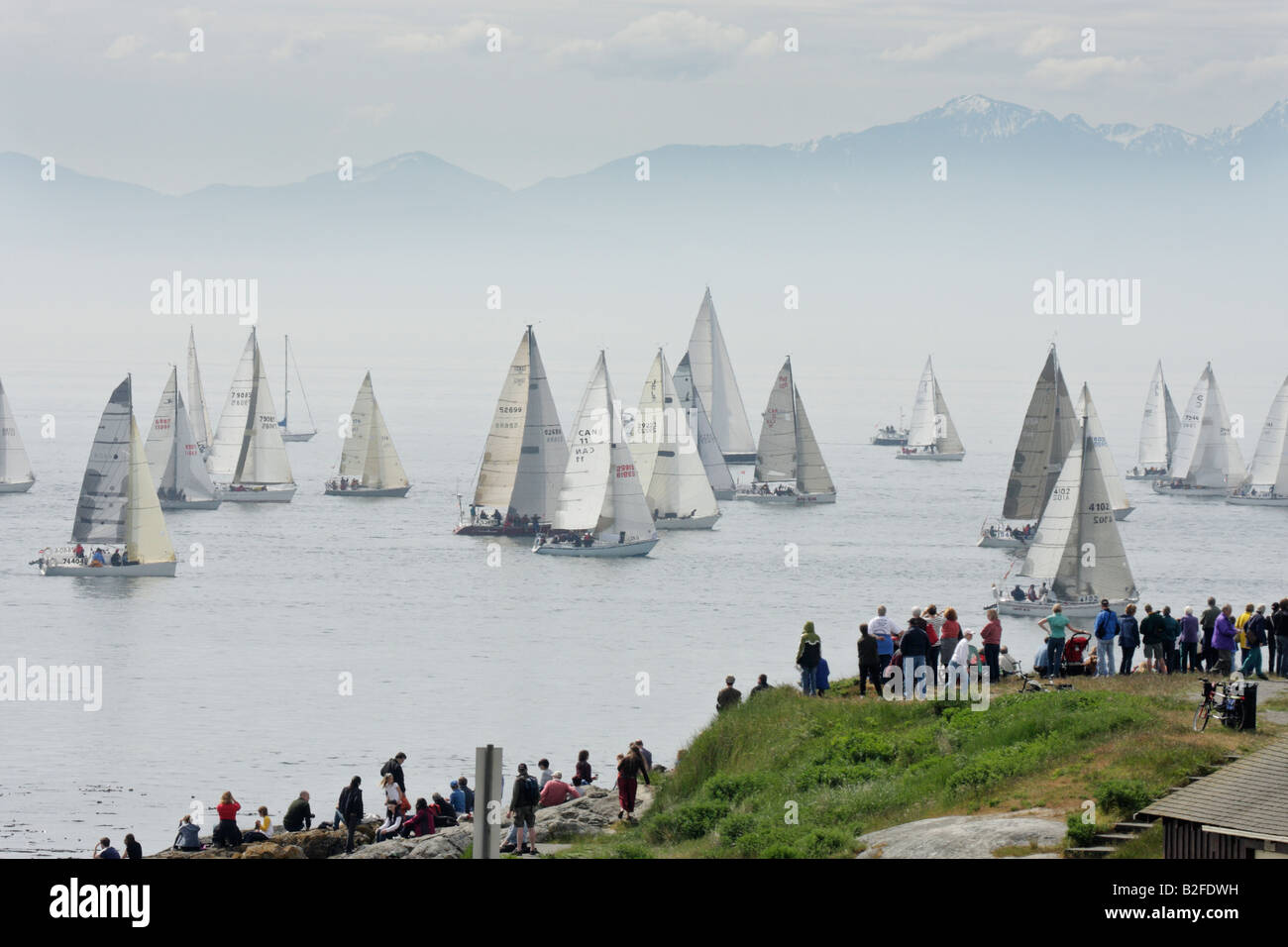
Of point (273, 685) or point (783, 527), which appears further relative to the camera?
point (783, 527)

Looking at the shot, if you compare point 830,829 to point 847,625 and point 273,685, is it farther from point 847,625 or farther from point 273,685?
point 847,625

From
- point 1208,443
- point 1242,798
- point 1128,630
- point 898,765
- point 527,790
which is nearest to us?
point 1242,798

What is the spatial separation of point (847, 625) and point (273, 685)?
23283 millimetres

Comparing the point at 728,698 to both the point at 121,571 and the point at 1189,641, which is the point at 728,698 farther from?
the point at 121,571

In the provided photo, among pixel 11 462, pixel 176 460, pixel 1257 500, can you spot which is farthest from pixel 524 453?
pixel 1257 500

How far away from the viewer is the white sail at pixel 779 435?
11150 centimetres

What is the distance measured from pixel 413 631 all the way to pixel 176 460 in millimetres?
45850

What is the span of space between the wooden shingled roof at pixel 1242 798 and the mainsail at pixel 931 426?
152 metres

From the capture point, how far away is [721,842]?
917 inches

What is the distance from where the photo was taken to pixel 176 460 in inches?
4318

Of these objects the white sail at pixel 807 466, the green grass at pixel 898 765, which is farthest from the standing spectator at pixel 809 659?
the white sail at pixel 807 466
